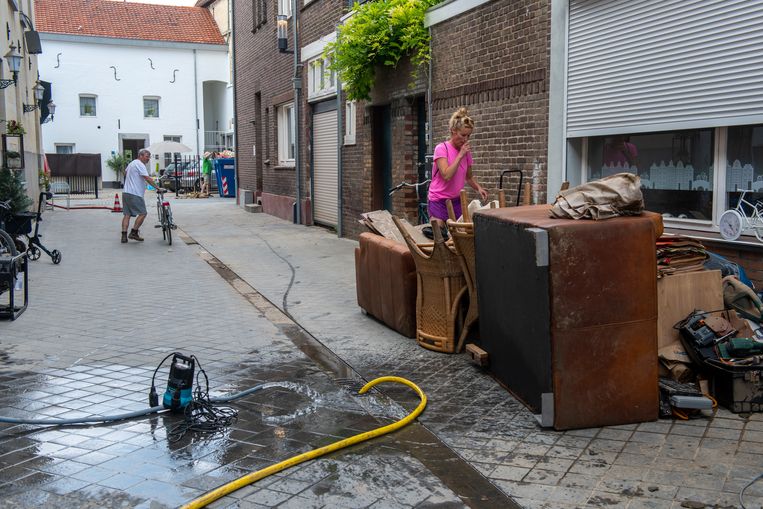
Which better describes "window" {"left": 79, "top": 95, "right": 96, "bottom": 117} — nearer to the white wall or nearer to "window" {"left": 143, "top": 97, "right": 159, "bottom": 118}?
the white wall

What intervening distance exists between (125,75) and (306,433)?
39.8 meters

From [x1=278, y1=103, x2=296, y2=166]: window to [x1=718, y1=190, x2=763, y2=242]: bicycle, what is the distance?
1465cm

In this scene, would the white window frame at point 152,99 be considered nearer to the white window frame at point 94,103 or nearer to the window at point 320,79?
the white window frame at point 94,103

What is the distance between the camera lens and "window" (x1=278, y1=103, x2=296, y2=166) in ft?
66.7

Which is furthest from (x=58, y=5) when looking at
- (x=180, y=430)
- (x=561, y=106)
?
(x=180, y=430)

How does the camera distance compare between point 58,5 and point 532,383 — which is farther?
point 58,5

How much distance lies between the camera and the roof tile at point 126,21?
132 ft

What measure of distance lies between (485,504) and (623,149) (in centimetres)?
497

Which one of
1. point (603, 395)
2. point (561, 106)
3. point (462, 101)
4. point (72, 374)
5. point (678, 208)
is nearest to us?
point (603, 395)

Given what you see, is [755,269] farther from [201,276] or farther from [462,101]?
[201,276]

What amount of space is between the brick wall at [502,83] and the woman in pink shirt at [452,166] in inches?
47.4

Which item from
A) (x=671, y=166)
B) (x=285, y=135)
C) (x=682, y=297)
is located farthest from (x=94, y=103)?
(x=682, y=297)

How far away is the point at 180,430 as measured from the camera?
4750 millimetres

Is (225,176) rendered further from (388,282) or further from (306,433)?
(306,433)
